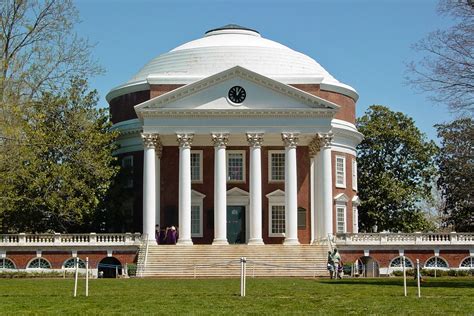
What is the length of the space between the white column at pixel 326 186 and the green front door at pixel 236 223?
743cm

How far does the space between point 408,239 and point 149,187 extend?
56.2ft

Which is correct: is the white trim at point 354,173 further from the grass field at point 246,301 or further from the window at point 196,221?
the grass field at point 246,301

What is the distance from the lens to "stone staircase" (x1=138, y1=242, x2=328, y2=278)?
54.8m

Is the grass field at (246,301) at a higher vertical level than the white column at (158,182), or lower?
lower

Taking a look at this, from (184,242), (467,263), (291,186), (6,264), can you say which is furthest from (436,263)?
(6,264)

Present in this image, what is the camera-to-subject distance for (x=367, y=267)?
2395 inches

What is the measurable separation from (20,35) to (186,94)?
20877mm

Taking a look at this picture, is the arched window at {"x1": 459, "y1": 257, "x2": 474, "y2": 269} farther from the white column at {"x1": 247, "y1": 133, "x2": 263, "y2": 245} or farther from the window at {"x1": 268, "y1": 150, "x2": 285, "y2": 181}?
the window at {"x1": 268, "y1": 150, "x2": 285, "y2": 181}

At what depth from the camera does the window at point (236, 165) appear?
66.9 meters

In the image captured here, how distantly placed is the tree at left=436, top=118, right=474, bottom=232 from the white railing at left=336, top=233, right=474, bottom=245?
12.6m

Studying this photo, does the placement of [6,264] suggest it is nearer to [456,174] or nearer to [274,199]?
[274,199]

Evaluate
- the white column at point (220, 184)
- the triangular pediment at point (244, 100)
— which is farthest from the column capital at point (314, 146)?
the white column at point (220, 184)

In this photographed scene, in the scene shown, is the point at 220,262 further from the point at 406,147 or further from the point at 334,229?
the point at 406,147

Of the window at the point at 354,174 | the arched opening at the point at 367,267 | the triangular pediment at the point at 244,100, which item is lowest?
the arched opening at the point at 367,267
